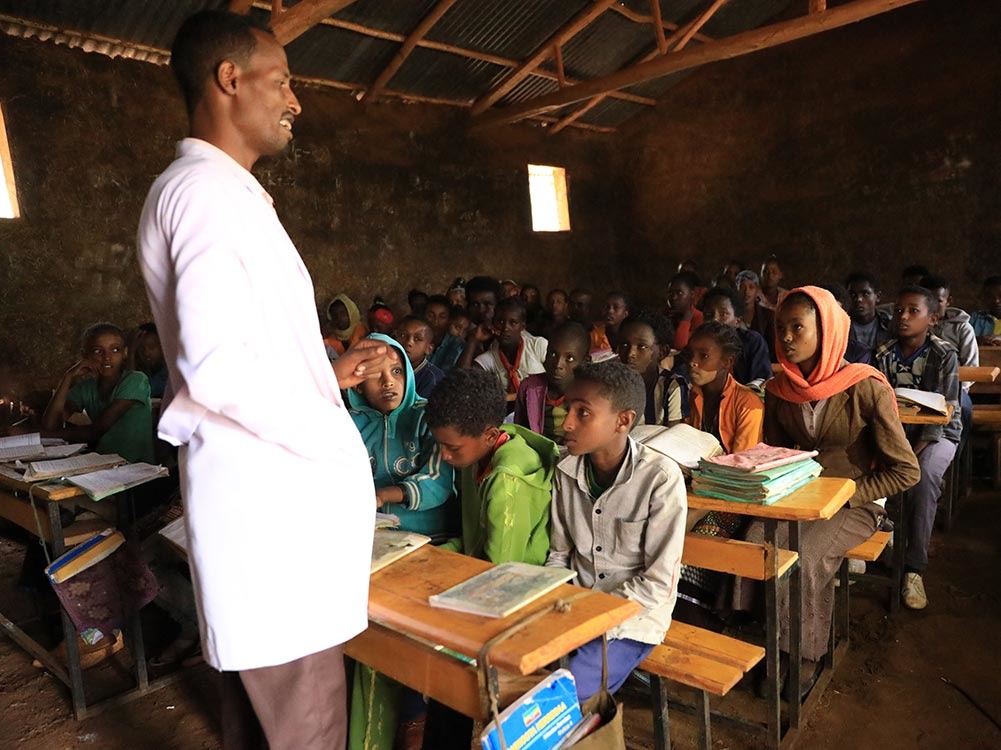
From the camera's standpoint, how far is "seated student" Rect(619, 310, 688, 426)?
3.27 m

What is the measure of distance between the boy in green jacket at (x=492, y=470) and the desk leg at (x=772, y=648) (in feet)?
2.09

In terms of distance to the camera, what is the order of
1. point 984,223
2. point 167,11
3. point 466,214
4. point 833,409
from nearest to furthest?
point 833,409
point 167,11
point 984,223
point 466,214

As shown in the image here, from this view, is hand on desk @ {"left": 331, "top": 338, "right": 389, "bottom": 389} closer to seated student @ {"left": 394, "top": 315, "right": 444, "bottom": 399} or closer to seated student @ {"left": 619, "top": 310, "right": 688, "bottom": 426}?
seated student @ {"left": 619, "top": 310, "right": 688, "bottom": 426}

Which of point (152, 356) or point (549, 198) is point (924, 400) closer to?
point (152, 356)

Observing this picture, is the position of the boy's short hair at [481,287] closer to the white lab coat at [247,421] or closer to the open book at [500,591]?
the open book at [500,591]

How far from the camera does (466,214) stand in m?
9.80

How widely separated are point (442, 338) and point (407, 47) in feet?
11.7

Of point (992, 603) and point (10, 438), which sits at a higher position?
point (10, 438)

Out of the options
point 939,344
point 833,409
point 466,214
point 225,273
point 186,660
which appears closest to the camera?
point 225,273

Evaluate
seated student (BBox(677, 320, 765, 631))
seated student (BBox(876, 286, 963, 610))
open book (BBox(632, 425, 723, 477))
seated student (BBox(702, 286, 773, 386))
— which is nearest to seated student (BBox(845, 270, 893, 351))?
seated student (BBox(702, 286, 773, 386))

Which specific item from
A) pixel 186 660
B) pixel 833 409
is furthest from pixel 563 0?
pixel 186 660

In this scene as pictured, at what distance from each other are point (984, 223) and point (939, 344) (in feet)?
20.8

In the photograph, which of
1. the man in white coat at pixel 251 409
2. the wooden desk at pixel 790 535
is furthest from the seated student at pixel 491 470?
the man in white coat at pixel 251 409

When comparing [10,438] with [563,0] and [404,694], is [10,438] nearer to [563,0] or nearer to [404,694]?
[404,694]
